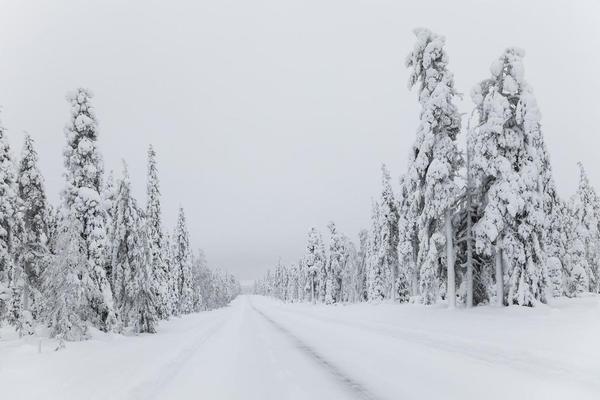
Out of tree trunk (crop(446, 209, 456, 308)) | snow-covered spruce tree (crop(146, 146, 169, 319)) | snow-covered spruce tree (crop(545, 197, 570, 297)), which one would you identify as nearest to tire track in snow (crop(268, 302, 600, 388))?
tree trunk (crop(446, 209, 456, 308))

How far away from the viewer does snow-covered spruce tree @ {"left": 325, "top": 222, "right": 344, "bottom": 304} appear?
8638 cm

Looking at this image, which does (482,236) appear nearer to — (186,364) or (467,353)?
(467,353)

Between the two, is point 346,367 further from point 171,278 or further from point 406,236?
point 171,278

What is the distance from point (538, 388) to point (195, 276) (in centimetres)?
8922

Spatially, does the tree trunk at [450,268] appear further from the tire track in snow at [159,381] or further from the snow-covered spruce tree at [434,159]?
the tire track in snow at [159,381]

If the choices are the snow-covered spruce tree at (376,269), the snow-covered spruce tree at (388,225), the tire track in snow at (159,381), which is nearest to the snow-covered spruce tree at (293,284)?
the snow-covered spruce tree at (376,269)

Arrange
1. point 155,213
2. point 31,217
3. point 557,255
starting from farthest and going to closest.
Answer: point 155,213 → point 557,255 → point 31,217

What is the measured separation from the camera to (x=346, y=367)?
1103 centimetres

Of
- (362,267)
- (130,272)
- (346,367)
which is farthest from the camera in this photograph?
(362,267)

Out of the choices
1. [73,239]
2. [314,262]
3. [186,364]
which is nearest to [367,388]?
[186,364]

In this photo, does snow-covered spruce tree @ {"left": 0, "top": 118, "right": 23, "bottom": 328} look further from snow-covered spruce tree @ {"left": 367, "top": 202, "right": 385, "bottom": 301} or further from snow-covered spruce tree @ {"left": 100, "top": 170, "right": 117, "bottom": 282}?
snow-covered spruce tree @ {"left": 367, "top": 202, "right": 385, "bottom": 301}

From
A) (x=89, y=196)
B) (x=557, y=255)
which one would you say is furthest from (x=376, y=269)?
(x=89, y=196)

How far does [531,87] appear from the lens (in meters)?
27.6

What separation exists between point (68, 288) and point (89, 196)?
15.5 feet
